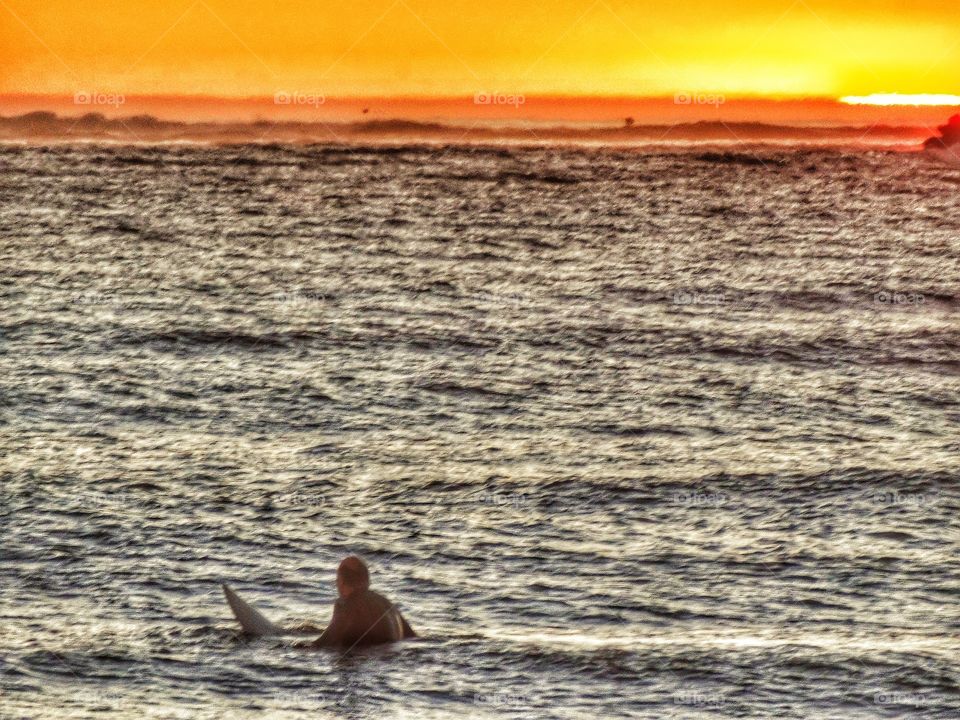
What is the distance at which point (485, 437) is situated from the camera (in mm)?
Answer: 42844

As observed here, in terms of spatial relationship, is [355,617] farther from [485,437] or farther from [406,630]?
[485,437]

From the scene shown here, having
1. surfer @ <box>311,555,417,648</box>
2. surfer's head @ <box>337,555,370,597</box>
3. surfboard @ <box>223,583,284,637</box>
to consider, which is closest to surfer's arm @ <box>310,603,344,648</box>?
surfer @ <box>311,555,417,648</box>

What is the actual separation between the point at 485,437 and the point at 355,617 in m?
23.7

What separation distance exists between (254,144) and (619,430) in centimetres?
6981

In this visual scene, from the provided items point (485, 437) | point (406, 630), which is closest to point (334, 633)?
point (406, 630)

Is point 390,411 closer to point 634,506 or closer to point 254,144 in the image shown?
point 634,506

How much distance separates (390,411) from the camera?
46000 millimetres

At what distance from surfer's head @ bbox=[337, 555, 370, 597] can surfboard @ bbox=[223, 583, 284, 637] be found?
216cm

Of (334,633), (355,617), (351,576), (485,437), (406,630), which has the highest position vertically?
(485,437)

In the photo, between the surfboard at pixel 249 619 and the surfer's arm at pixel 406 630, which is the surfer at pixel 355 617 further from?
the surfboard at pixel 249 619

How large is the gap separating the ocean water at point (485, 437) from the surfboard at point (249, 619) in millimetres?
411

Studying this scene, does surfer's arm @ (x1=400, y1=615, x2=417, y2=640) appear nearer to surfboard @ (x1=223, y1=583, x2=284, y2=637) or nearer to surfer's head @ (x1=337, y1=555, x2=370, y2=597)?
surfer's head @ (x1=337, y1=555, x2=370, y2=597)

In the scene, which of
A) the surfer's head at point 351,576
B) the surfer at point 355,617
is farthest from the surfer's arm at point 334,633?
the surfer's head at point 351,576

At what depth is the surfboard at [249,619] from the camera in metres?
20.6
